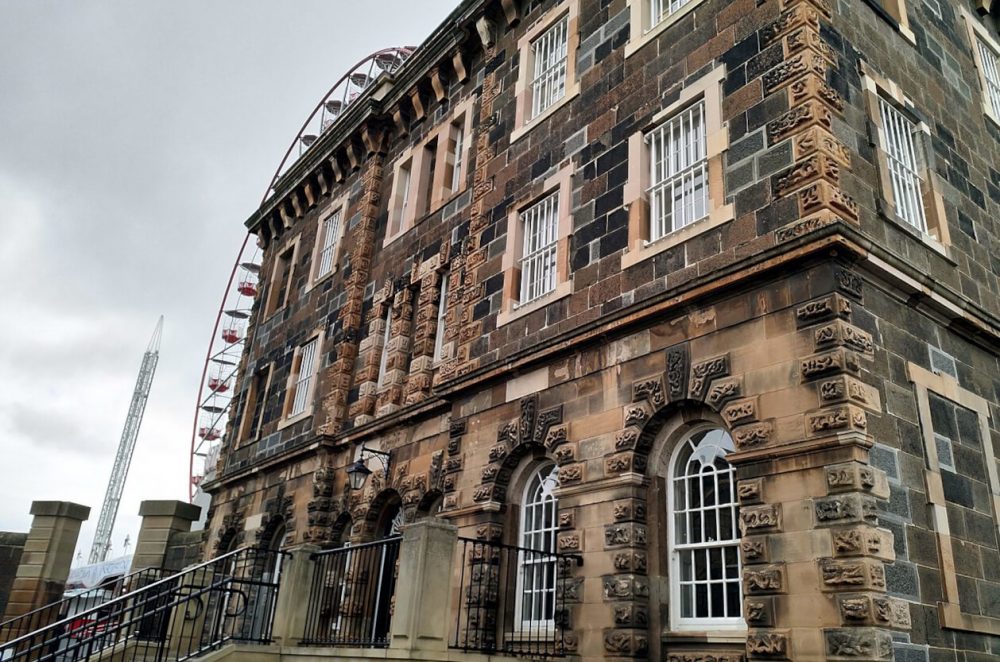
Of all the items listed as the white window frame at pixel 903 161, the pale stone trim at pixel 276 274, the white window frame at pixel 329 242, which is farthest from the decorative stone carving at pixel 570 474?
the pale stone trim at pixel 276 274

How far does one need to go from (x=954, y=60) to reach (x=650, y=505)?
980 cm

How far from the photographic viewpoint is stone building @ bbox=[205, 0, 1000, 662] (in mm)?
8211

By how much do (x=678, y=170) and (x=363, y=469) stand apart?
26.1 feet

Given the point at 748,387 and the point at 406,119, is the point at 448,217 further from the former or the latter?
the point at 748,387

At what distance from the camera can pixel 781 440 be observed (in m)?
8.45

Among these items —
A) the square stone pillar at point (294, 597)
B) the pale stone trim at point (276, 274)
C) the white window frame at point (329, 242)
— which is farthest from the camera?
the pale stone trim at point (276, 274)

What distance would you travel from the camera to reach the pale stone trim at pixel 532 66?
13.9m

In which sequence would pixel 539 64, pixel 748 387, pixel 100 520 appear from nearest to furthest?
pixel 748 387, pixel 539 64, pixel 100 520

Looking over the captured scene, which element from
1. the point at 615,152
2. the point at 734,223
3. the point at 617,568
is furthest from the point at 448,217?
the point at 617,568

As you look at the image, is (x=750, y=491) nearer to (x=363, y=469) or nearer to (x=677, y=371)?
(x=677, y=371)

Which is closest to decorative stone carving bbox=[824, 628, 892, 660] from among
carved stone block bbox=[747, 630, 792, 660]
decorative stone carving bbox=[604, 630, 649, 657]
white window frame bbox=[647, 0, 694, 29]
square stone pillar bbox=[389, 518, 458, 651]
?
carved stone block bbox=[747, 630, 792, 660]

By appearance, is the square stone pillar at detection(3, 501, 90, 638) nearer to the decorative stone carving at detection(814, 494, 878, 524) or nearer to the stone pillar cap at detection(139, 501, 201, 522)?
the stone pillar cap at detection(139, 501, 201, 522)

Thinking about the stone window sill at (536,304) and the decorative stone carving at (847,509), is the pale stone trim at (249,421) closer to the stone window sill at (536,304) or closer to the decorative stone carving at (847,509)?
the stone window sill at (536,304)

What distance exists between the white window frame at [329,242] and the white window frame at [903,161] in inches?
570
